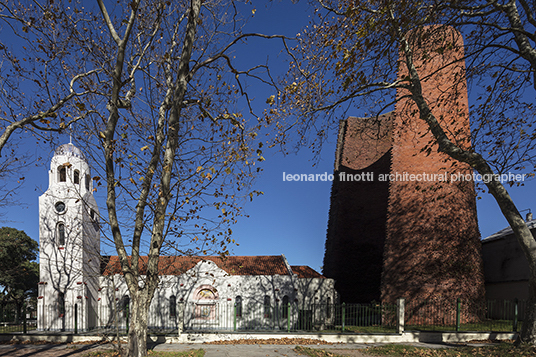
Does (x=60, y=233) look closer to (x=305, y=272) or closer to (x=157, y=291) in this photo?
(x=157, y=291)

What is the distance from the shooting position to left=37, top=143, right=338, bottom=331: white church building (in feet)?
68.6

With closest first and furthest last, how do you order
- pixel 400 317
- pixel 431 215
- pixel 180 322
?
pixel 400 317, pixel 180 322, pixel 431 215

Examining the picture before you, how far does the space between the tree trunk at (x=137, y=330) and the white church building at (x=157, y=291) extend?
13684 millimetres

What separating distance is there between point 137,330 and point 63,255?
1787 centimetres

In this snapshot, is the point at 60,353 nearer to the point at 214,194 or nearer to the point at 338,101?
the point at 214,194

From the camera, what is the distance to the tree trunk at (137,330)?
22.9 feet

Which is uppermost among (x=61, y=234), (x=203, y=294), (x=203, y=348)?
(x=61, y=234)

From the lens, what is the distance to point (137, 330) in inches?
278

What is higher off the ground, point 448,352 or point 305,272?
point 448,352

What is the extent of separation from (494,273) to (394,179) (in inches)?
422

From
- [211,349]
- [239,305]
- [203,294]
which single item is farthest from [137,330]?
[203,294]

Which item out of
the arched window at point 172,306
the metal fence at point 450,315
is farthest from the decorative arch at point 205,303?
the metal fence at point 450,315

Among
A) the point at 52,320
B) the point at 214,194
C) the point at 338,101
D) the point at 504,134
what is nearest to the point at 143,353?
the point at 214,194

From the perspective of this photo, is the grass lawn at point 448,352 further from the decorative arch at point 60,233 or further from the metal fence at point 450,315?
the decorative arch at point 60,233
